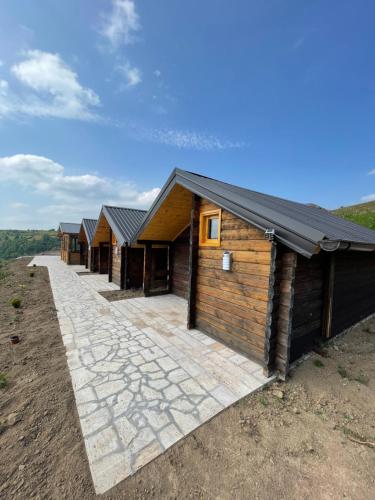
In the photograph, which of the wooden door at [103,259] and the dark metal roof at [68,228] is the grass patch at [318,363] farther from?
the dark metal roof at [68,228]

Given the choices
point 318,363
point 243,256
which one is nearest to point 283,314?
point 243,256

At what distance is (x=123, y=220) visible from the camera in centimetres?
1038

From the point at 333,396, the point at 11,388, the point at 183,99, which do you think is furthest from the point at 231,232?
the point at 183,99

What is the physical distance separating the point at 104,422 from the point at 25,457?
0.77 m

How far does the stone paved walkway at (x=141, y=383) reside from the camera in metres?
2.27

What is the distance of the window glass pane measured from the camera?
488cm

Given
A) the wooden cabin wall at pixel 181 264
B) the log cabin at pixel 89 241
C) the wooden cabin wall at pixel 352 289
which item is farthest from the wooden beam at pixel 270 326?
the log cabin at pixel 89 241

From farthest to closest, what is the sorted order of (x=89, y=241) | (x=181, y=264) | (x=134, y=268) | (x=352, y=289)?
(x=89, y=241)
(x=134, y=268)
(x=181, y=264)
(x=352, y=289)

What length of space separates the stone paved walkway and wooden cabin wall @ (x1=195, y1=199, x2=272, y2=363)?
14.3 inches

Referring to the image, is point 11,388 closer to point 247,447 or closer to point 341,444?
point 247,447

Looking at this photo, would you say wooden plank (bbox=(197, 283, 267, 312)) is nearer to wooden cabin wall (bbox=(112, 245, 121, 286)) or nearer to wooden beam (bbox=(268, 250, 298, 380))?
wooden beam (bbox=(268, 250, 298, 380))

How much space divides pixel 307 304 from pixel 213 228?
252 cm

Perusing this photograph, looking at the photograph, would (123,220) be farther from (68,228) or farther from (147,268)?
(68,228)

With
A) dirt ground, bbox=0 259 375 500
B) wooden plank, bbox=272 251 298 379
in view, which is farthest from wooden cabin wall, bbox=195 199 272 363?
dirt ground, bbox=0 259 375 500
